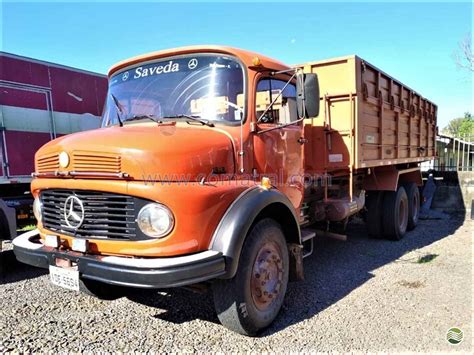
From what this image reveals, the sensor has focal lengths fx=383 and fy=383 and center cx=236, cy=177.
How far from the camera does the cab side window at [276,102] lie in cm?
362

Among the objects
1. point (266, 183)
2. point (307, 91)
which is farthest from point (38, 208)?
point (307, 91)

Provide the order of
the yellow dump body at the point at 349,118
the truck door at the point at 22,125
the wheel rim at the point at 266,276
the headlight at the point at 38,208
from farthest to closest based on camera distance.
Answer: the truck door at the point at 22,125 < the yellow dump body at the point at 349,118 < the headlight at the point at 38,208 < the wheel rim at the point at 266,276

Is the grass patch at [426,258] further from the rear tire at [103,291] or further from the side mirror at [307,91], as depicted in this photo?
the rear tire at [103,291]

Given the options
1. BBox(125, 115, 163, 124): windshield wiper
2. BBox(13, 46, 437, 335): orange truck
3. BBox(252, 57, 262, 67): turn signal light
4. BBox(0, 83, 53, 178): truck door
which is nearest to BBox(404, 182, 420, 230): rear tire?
BBox(13, 46, 437, 335): orange truck

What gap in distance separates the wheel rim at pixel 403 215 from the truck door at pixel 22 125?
641 centimetres

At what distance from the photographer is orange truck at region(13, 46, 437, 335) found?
275 centimetres

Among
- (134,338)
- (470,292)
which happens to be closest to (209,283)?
(134,338)

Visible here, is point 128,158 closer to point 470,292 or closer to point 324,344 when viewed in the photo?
point 324,344

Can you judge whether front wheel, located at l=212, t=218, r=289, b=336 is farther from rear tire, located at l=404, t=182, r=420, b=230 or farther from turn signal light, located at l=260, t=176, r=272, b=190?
rear tire, located at l=404, t=182, r=420, b=230

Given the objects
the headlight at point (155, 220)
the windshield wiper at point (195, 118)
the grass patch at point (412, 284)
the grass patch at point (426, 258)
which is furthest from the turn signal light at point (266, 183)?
the grass patch at point (426, 258)

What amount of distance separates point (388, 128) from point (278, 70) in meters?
3.37

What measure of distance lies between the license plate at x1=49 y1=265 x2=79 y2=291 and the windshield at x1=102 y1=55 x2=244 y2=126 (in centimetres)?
150

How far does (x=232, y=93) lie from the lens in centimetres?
346

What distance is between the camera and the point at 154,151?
2.78m
